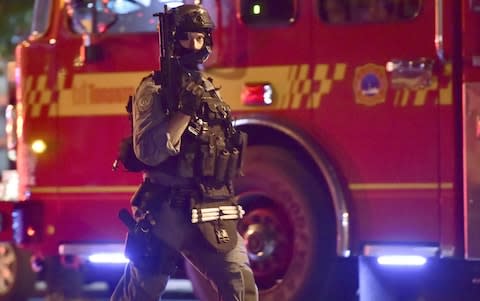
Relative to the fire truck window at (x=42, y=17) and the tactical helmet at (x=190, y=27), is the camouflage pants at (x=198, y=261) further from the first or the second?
the fire truck window at (x=42, y=17)

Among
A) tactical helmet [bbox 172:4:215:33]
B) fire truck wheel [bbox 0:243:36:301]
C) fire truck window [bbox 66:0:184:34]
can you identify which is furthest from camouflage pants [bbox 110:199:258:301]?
fire truck wheel [bbox 0:243:36:301]

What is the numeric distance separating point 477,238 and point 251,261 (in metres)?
1.37

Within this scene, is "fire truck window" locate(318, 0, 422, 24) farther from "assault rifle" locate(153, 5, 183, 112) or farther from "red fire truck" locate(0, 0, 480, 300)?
"assault rifle" locate(153, 5, 183, 112)

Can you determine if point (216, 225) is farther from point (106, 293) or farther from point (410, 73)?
point (106, 293)

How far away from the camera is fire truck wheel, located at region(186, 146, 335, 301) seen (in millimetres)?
6809

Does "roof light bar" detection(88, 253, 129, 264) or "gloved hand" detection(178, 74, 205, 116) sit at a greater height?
"gloved hand" detection(178, 74, 205, 116)

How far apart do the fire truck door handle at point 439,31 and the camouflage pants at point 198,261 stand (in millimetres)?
1886

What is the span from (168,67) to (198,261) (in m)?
0.90

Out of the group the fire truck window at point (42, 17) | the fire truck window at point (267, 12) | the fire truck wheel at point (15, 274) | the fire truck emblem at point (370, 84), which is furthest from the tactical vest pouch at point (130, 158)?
the fire truck wheel at point (15, 274)

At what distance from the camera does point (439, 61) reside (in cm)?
650

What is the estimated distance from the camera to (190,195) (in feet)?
17.3

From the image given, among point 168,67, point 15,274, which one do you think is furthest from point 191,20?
point 15,274

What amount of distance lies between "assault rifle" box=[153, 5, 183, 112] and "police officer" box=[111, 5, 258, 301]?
1 cm

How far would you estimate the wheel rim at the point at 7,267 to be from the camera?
8906 millimetres
